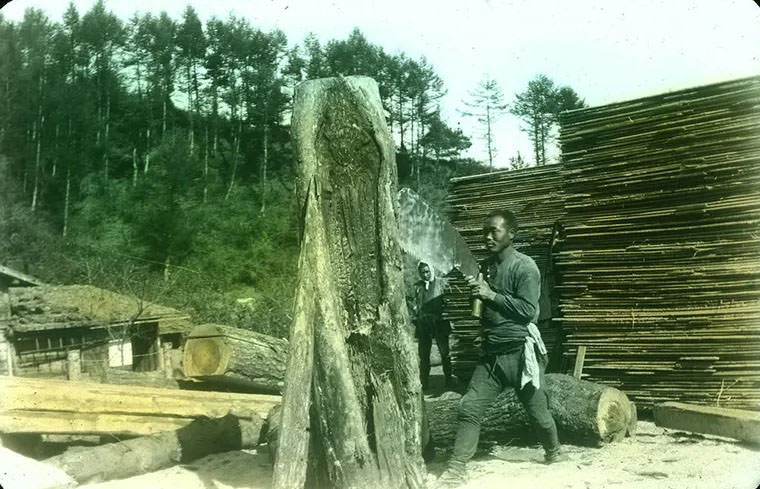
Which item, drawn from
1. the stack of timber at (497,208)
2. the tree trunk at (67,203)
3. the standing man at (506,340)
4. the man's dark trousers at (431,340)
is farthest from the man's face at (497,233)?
the tree trunk at (67,203)

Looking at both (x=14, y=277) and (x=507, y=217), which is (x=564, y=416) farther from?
(x=14, y=277)

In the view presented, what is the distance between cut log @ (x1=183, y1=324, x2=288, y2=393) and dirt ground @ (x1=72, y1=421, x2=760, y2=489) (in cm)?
92

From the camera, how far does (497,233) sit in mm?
5672

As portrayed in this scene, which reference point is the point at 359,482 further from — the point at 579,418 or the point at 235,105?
the point at 235,105

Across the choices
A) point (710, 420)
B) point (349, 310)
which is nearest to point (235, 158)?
point (710, 420)

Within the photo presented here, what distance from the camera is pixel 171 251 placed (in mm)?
40156

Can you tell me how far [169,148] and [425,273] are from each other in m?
36.8

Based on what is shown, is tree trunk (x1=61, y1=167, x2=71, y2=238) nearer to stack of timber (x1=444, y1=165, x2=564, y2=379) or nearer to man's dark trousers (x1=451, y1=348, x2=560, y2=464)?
stack of timber (x1=444, y1=165, x2=564, y2=379)

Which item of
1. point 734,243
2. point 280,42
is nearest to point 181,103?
point 280,42

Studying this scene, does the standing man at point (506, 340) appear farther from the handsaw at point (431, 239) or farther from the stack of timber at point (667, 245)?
the handsaw at point (431, 239)

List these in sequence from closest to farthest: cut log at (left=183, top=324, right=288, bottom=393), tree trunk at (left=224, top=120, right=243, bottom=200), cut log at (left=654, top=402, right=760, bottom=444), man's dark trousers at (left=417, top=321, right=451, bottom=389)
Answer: cut log at (left=654, top=402, right=760, bottom=444)
cut log at (left=183, top=324, right=288, bottom=393)
man's dark trousers at (left=417, top=321, right=451, bottom=389)
tree trunk at (left=224, top=120, right=243, bottom=200)

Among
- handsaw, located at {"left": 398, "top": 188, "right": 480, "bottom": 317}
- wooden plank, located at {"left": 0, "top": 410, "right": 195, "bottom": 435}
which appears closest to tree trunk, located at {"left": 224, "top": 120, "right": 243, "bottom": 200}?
handsaw, located at {"left": 398, "top": 188, "right": 480, "bottom": 317}

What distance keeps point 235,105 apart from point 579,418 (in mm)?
39579

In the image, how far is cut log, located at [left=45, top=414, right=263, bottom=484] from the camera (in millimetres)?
5570
